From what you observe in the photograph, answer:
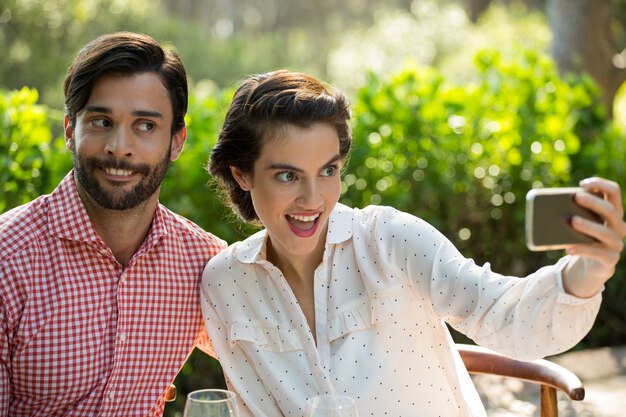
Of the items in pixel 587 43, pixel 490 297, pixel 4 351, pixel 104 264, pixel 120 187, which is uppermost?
pixel 587 43

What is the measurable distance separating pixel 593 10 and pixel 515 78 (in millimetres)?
1826

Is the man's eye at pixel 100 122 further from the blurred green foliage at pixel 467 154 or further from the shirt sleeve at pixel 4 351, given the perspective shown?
the blurred green foliage at pixel 467 154

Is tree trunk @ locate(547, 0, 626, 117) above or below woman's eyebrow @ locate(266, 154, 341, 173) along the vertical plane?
above

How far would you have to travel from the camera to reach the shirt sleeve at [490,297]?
2.12m

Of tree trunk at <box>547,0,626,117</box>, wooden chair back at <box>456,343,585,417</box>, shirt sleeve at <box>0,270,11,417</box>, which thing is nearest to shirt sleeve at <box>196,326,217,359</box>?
shirt sleeve at <box>0,270,11,417</box>

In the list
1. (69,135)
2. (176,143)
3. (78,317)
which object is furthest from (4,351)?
(176,143)

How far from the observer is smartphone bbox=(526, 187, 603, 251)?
1.78 metres

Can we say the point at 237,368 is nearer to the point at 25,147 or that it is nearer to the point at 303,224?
the point at 303,224

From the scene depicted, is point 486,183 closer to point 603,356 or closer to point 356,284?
point 603,356

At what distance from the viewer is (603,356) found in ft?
18.4

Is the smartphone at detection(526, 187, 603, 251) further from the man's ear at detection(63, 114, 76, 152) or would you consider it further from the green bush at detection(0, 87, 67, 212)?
the green bush at detection(0, 87, 67, 212)

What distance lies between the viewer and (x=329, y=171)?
2535 millimetres

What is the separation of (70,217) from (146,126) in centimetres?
33

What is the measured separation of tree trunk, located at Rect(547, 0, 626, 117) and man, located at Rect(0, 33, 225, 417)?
4.94 meters
